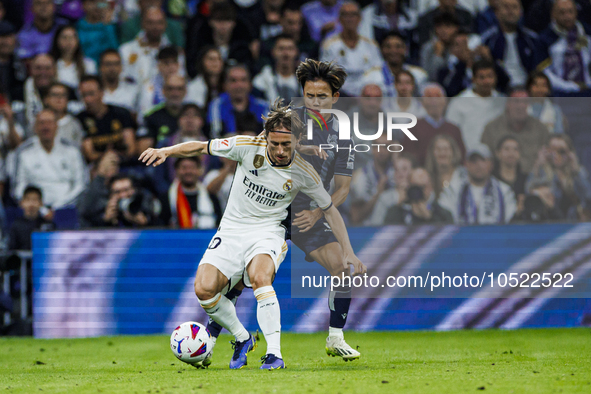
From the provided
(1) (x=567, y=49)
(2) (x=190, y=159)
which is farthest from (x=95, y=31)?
(1) (x=567, y=49)

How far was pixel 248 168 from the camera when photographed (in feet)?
22.4

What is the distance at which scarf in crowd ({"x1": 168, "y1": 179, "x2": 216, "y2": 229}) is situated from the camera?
10.5 m

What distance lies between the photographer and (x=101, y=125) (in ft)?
37.7

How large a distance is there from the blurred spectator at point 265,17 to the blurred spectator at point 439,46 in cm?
251

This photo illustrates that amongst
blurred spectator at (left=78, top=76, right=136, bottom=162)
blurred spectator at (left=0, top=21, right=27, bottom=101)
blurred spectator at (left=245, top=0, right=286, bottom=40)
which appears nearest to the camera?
blurred spectator at (left=78, top=76, right=136, bottom=162)

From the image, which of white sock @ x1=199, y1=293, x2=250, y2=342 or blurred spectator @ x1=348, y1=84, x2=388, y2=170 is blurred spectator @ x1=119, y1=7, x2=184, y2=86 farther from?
white sock @ x1=199, y1=293, x2=250, y2=342

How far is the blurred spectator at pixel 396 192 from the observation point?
9.91 metres

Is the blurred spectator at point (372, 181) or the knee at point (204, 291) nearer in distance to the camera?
the knee at point (204, 291)

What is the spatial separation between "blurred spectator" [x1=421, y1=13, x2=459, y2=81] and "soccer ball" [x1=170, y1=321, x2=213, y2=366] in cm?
724

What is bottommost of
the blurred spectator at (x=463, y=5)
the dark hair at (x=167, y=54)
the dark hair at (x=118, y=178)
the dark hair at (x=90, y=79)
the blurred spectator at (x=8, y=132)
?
the dark hair at (x=118, y=178)

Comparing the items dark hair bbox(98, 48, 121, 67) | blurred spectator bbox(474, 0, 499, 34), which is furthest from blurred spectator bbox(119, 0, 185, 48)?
blurred spectator bbox(474, 0, 499, 34)

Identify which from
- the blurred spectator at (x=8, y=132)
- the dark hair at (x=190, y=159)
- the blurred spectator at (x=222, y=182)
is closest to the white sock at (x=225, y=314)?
the blurred spectator at (x=222, y=182)

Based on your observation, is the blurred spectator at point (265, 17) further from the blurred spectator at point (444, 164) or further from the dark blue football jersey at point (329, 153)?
the dark blue football jersey at point (329, 153)

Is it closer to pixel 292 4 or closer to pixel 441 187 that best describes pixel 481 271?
pixel 441 187
